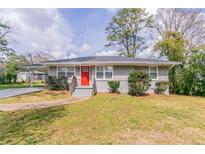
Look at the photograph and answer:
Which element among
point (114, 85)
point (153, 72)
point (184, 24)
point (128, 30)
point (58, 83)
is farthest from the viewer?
point (128, 30)

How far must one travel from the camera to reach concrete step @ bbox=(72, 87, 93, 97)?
48.0 ft

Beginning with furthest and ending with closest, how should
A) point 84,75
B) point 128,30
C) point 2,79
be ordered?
point 2,79 < point 128,30 < point 84,75

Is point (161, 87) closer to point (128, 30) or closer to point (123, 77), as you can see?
point (123, 77)

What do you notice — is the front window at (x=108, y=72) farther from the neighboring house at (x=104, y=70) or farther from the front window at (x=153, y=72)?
the front window at (x=153, y=72)

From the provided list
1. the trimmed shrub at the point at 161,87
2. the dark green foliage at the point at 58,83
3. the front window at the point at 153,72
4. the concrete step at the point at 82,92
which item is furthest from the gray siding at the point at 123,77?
the concrete step at the point at 82,92

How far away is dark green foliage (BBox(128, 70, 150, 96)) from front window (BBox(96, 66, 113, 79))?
7.33ft

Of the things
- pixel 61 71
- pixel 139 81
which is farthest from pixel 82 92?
pixel 139 81

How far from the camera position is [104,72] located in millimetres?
16562

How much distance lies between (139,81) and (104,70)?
3.45m

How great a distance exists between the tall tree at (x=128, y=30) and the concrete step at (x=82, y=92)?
16088 millimetres

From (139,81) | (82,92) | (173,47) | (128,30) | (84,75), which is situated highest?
(128,30)

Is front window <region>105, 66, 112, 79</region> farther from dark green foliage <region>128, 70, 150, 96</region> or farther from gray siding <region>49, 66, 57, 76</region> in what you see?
gray siding <region>49, 66, 57, 76</region>
